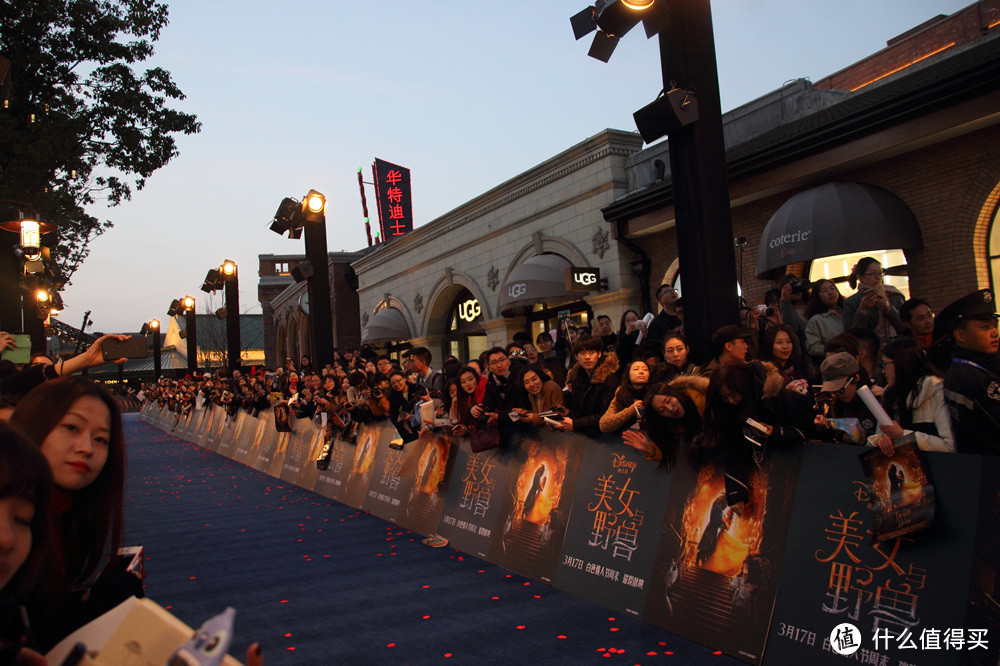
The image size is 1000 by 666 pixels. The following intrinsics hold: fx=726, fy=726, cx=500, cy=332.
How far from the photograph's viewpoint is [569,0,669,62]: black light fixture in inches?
233

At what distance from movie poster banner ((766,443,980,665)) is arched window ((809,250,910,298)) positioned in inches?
308

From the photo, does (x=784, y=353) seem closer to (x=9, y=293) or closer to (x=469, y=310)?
(x=9, y=293)

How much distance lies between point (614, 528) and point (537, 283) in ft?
38.3

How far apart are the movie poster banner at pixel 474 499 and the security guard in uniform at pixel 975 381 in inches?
154

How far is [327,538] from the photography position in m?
7.89

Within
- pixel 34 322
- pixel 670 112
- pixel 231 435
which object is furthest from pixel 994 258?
pixel 34 322

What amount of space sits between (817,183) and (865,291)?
5808mm

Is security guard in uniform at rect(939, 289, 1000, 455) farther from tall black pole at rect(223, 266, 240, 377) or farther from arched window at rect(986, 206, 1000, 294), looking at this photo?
tall black pole at rect(223, 266, 240, 377)

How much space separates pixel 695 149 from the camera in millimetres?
6098

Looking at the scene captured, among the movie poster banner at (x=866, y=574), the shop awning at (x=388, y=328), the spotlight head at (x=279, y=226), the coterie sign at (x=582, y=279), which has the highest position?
the spotlight head at (x=279, y=226)

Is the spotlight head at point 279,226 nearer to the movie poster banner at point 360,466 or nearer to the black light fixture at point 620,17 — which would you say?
the movie poster banner at point 360,466

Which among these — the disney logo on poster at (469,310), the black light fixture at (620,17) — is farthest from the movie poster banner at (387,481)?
the disney logo on poster at (469,310)

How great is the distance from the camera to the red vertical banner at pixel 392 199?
35.1 metres

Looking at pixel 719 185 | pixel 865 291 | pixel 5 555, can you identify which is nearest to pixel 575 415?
pixel 719 185
